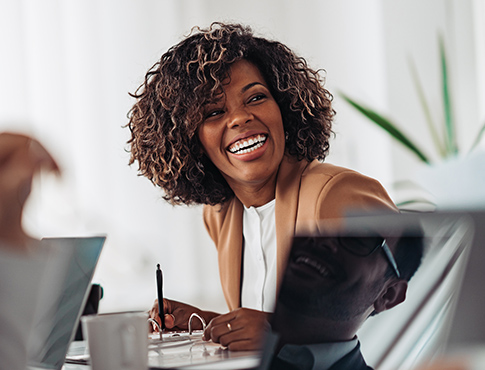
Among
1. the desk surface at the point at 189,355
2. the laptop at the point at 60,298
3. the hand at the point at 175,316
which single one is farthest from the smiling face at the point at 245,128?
the laptop at the point at 60,298

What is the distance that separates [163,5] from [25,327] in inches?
132

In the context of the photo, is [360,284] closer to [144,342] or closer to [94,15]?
[144,342]

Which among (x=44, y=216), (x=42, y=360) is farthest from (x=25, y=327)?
(x=44, y=216)

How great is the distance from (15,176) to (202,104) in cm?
90

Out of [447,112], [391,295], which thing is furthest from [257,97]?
[447,112]

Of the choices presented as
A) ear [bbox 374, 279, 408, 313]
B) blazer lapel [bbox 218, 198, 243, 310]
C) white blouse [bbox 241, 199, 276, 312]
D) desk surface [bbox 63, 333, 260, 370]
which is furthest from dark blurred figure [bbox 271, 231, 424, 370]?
blazer lapel [bbox 218, 198, 243, 310]

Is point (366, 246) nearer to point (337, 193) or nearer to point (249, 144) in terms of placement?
point (337, 193)

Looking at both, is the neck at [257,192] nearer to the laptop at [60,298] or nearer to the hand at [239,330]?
the hand at [239,330]

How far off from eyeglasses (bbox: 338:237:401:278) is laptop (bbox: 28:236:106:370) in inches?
12.6

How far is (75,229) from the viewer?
9.70 ft

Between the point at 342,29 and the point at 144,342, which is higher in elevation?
the point at 342,29

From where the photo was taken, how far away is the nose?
1.47m

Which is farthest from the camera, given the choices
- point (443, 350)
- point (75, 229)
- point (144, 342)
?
point (75, 229)

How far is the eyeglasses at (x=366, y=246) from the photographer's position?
56 centimetres
